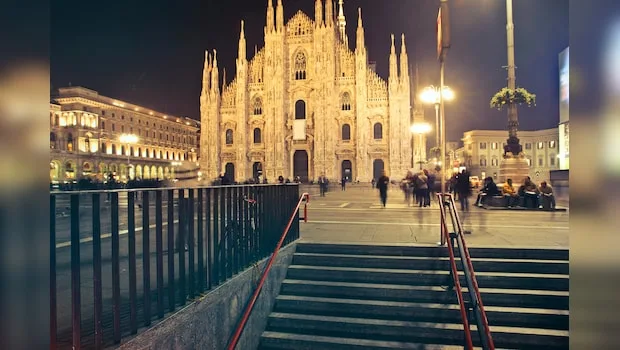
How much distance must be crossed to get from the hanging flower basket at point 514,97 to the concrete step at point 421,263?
12.6m

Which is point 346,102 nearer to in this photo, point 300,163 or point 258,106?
Result: point 300,163

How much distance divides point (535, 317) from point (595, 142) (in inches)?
178

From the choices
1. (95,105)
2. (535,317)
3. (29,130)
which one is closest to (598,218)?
(29,130)

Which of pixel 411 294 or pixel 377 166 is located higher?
pixel 377 166

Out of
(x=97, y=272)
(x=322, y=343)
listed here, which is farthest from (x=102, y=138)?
(x=97, y=272)

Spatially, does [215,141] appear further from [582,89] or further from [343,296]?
[582,89]

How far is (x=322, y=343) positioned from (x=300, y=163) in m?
50.2

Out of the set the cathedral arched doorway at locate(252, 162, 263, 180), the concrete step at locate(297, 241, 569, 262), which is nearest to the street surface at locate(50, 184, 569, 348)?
the concrete step at locate(297, 241, 569, 262)

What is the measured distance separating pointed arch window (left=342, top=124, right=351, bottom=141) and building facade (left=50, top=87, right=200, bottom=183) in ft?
76.3

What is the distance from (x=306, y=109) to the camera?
53750 millimetres

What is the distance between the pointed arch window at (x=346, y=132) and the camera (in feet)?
173

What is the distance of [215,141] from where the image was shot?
5584 cm

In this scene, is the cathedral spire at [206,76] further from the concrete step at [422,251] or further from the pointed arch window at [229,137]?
the concrete step at [422,251]

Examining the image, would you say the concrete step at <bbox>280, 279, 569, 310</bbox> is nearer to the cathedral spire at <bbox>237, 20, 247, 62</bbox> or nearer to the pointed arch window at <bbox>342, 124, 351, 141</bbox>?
the pointed arch window at <bbox>342, 124, 351, 141</bbox>
